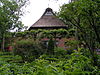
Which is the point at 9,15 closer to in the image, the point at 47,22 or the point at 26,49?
the point at 47,22

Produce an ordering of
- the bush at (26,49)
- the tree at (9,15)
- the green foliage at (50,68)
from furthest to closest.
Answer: the tree at (9,15)
the bush at (26,49)
the green foliage at (50,68)

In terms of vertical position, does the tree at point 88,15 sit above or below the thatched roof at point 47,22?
below

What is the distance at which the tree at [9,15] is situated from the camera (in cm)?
1650

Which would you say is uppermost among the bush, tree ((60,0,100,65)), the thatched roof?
the thatched roof

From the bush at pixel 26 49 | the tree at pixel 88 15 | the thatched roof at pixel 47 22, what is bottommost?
the bush at pixel 26 49

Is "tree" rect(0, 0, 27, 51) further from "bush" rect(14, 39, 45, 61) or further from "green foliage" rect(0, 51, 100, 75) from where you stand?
"green foliage" rect(0, 51, 100, 75)

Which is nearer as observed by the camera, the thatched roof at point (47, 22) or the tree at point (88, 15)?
the tree at point (88, 15)

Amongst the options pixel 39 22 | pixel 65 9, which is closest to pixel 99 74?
pixel 65 9

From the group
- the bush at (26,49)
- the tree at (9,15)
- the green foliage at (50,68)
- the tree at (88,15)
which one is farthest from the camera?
the tree at (9,15)

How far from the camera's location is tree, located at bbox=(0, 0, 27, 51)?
16.5m

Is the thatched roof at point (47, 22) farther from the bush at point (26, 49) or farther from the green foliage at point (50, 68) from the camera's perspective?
the green foliage at point (50, 68)

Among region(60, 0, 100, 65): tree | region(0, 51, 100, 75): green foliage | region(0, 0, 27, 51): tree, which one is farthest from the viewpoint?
region(0, 0, 27, 51): tree

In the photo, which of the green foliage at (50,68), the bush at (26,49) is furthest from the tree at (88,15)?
the bush at (26,49)

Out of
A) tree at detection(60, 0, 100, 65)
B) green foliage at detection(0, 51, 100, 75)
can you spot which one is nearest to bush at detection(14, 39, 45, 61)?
tree at detection(60, 0, 100, 65)
